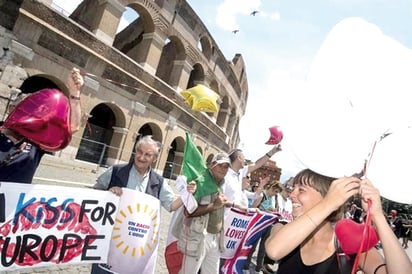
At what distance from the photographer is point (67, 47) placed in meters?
10.4

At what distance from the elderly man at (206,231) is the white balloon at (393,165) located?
6.45ft

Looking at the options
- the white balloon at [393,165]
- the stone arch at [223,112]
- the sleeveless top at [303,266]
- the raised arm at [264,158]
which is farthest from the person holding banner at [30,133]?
the stone arch at [223,112]

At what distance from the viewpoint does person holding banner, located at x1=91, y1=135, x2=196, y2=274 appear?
298 centimetres

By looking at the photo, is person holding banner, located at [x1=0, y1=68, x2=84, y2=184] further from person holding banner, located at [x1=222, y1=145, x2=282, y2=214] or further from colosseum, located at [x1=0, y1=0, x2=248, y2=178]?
colosseum, located at [x1=0, y1=0, x2=248, y2=178]

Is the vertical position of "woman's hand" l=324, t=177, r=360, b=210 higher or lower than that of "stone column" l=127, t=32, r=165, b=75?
lower

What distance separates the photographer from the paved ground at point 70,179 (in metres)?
3.67

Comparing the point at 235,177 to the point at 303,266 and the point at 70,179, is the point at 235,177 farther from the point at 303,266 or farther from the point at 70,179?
the point at 70,179

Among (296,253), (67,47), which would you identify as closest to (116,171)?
(296,253)

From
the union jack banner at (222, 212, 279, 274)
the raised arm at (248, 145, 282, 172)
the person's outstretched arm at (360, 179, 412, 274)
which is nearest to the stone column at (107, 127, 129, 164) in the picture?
the raised arm at (248, 145, 282, 172)

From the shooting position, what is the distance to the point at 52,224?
2678mm

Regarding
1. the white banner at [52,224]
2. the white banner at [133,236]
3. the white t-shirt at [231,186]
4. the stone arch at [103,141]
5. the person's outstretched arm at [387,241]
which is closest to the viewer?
the person's outstretched arm at [387,241]

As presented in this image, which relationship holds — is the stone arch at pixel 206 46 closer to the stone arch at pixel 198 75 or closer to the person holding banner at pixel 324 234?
the stone arch at pixel 198 75

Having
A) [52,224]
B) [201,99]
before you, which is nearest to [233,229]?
[52,224]

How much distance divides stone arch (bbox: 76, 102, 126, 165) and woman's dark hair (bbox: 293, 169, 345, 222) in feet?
38.3
